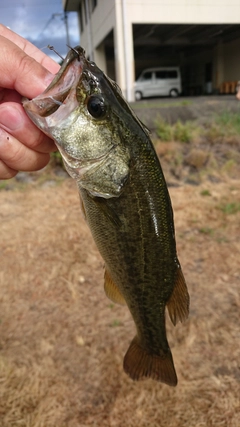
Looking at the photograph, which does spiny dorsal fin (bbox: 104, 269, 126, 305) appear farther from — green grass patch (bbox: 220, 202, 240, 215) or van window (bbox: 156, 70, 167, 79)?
van window (bbox: 156, 70, 167, 79)

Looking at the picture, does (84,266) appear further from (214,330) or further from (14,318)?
(214,330)

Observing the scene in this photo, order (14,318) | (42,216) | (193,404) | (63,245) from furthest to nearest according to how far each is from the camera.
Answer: (42,216) → (63,245) → (14,318) → (193,404)

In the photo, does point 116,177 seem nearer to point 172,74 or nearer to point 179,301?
point 179,301

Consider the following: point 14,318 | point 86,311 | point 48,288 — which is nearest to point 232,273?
point 86,311

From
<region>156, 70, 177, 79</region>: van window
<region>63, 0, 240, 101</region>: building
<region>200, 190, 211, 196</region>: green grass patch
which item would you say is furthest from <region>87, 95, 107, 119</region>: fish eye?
<region>156, 70, 177, 79</region>: van window

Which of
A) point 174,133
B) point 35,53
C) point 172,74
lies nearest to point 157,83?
point 172,74

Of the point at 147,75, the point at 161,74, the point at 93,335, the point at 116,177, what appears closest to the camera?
the point at 116,177

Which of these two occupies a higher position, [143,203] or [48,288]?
[143,203]

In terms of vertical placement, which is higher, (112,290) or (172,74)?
(112,290)

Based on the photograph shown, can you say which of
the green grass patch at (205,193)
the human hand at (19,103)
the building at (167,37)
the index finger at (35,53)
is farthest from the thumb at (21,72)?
the building at (167,37)
